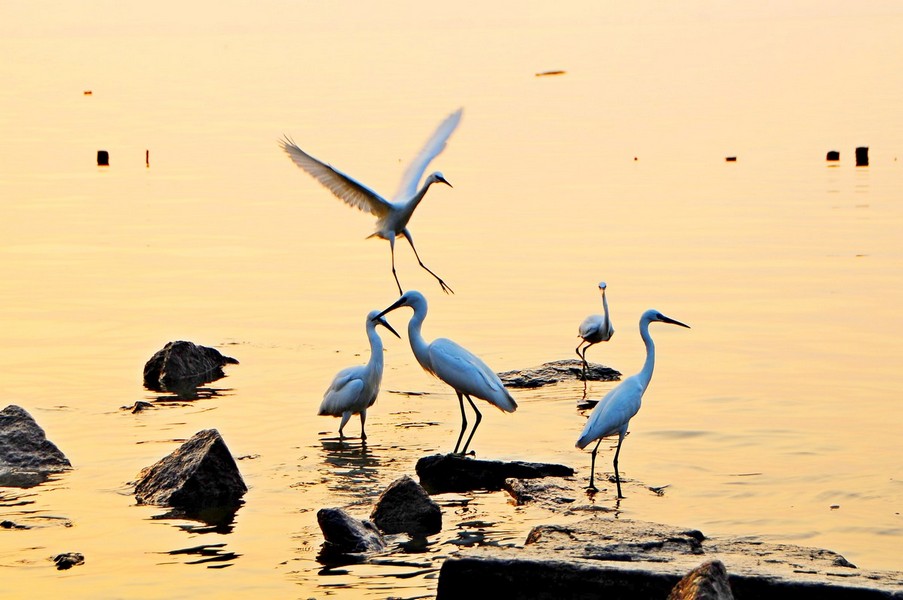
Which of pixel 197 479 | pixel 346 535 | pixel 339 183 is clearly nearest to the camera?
pixel 346 535

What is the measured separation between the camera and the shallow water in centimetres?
979

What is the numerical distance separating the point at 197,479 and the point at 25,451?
5.63ft

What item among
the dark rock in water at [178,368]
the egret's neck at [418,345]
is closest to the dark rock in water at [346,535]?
the egret's neck at [418,345]

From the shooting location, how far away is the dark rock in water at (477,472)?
1060 centimetres

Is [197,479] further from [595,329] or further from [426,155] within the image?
[426,155]

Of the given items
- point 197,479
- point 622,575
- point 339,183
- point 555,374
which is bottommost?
point 622,575

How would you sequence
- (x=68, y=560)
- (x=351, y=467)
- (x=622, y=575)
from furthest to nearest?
1. (x=351, y=467)
2. (x=68, y=560)
3. (x=622, y=575)

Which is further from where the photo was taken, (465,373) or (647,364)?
(465,373)

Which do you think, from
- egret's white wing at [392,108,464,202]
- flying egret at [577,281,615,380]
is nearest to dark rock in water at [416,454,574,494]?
flying egret at [577,281,615,380]

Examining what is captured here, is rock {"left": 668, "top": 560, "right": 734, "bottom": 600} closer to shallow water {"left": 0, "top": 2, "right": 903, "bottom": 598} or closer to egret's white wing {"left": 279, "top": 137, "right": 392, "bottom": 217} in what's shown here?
shallow water {"left": 0, "top": 2, "right": 903, "bottom": 598}

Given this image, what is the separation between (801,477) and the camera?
437 inches

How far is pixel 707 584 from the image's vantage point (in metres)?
6.50

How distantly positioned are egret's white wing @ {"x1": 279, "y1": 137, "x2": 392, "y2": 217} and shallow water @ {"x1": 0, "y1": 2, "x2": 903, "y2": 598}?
1.56m

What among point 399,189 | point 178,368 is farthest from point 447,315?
point 178,368
